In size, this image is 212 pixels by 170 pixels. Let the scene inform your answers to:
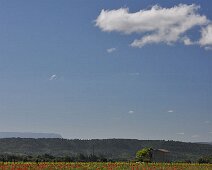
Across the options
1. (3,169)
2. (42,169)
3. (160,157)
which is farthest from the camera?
(160,157)

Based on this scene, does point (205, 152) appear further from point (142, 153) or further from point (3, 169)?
point (3, 169)

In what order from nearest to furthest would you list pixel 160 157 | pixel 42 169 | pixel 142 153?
pixel 42 169
pixel 142 153
pixel 160 157

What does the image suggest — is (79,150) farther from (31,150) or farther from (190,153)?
(190,153)

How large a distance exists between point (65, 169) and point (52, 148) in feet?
511

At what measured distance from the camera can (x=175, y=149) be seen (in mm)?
199375

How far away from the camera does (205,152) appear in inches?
7643

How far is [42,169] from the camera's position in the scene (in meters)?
43.5

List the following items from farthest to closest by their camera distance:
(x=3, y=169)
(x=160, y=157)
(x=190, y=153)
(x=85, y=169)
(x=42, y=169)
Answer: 1. (x=190, y=153)
2. (x=160, y=157)
3. (x=85, y=169)
4. (x=42, y=169)
5. (x=3, y=169)

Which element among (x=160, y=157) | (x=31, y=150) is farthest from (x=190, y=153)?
(x=160, y=157)

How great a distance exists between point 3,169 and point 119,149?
527 ft

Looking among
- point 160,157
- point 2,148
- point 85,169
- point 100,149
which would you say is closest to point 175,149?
point 100,149

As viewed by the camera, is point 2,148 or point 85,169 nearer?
point 85,169

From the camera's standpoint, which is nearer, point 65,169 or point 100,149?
point 65,169

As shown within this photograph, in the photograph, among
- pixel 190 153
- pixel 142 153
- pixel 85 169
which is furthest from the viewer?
pixel 190 153
